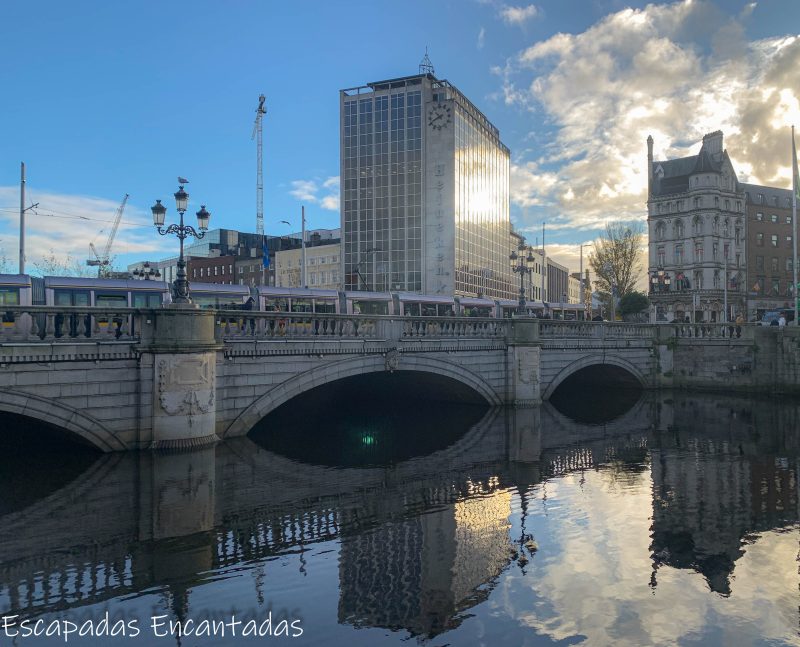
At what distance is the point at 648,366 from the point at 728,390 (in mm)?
5684

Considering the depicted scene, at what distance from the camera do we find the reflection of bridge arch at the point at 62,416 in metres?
14.1

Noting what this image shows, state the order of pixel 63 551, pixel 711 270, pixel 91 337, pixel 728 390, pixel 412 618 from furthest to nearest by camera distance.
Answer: pixel 711 270
pixel 728 390
pixel 91 337
pixel 63 551
pixel 412 618

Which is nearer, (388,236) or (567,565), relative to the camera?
(567,565)

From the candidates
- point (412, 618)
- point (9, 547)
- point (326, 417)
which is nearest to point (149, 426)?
point (9, 547)

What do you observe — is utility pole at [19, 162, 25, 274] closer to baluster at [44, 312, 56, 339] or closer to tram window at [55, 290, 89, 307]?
tram window at [55, 290, 89, 307]

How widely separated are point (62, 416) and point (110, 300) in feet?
31.8

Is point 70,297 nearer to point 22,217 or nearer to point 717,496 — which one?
point 22,217

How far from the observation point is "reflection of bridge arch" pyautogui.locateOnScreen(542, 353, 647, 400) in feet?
104

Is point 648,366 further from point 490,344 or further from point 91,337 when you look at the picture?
point 91,337

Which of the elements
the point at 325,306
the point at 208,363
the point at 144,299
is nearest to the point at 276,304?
the point at 325,306

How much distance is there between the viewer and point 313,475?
16391mm

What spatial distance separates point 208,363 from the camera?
17.0m

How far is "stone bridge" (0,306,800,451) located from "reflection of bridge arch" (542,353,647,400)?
3.17 meters

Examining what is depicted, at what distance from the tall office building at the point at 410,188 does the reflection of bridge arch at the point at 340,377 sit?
51.3 meters
